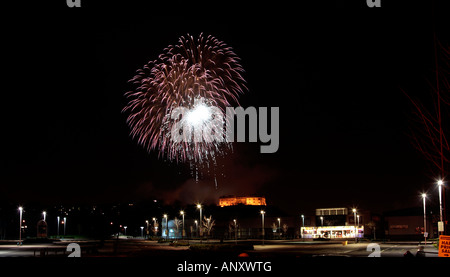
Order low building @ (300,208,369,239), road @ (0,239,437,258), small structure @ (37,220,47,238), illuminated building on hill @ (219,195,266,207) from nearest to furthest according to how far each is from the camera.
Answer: road @ (0,239,437,258), small structure @ (37,220,47,238), low building @ (300,208,369,239), illuminated building on hill @ (219,195,266,207)

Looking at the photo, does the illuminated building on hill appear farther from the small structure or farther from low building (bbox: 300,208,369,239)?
the small structure

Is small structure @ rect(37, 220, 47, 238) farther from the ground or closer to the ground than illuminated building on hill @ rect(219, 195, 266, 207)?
closer to the ground

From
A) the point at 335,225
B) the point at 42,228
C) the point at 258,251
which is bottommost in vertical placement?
the point at 335,225

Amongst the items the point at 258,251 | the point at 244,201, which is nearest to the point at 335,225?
the point at 244,201

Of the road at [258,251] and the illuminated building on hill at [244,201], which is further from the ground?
the illuminated building on hill at [244,201]

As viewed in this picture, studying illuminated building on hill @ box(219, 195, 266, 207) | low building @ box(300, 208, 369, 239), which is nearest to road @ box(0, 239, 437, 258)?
low building @ box(300, 208, 369, 239)

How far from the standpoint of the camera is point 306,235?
13400 centimetres

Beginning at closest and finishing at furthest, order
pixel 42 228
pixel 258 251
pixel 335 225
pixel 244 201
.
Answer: pixel 258 251 < pixel 42 228 < pixel 335 225 < pixel 244 201

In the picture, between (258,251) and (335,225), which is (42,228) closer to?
(258,251)

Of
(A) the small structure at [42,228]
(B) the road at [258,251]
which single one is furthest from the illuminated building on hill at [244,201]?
(B) the road at [258,251]

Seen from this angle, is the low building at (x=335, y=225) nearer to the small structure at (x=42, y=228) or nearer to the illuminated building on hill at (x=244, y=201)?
the illuminated building on hill at (x=244, y=201)

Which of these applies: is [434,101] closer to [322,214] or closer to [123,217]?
[322,214]
